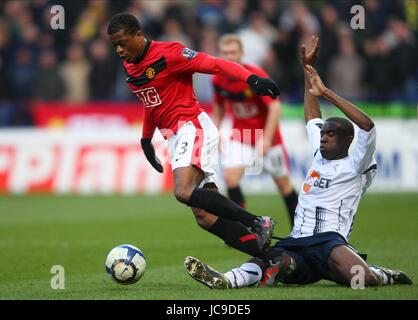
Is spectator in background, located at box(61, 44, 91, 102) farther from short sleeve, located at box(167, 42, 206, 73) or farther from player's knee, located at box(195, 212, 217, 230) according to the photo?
player's knee, located at box(195, 212, 217, 230)

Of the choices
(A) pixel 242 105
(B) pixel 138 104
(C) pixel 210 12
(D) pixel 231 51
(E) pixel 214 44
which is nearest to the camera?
(D) pixel 231 51

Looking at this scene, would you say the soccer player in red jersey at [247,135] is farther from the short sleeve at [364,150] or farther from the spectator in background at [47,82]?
the spectator in background at [47,82]

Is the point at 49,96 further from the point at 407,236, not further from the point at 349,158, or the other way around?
the point at 349,158

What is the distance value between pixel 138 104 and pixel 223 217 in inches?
463

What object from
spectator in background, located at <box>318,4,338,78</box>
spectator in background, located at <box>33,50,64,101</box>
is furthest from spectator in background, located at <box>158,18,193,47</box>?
spectator in background, located at <box>318,4,338,78</box>

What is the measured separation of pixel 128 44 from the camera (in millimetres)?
8352

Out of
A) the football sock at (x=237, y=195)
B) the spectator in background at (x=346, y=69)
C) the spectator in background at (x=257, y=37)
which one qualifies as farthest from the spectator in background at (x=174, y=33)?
the football sock at (x=237, y=195)

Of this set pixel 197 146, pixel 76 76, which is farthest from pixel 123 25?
pixel 76 76

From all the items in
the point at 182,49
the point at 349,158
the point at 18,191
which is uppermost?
the point at 182,49

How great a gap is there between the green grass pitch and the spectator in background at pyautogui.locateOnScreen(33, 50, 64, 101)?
3027 mm

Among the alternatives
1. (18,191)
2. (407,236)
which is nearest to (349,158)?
(407,236)

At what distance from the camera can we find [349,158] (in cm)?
809

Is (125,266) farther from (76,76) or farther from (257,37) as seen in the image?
(76,76)
